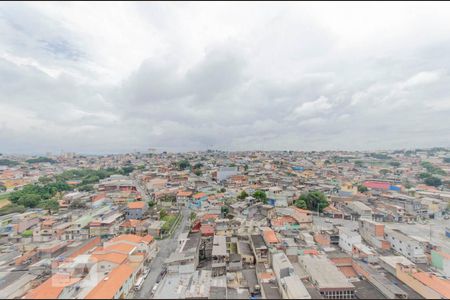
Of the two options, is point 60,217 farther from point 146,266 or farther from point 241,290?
point 241,290

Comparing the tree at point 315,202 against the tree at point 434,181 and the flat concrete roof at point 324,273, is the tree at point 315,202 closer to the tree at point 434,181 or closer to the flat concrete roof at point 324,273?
the flat concrete roof at point 324,273

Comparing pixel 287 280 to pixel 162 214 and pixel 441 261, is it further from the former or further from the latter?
pixel 162 214

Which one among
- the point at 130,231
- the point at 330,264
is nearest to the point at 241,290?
the point at 330,264

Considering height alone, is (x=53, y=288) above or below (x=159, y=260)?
above

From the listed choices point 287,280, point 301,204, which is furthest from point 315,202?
point 287,280

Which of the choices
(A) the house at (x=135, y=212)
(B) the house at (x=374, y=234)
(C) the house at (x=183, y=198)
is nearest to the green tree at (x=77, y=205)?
(A) the house at (x=135, y=212)

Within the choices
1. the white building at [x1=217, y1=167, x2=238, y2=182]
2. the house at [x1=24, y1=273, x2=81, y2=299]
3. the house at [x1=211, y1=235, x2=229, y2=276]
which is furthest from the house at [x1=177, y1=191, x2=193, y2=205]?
the house at [x1=24, y1=273, x2=81, y2=299]

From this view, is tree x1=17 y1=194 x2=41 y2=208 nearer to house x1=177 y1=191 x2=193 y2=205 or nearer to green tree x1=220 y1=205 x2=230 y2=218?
house x1=177 y1=191 x2=193 y2=205

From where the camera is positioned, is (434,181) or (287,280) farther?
(434,181)

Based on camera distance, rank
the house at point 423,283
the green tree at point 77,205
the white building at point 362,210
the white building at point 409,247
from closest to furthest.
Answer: the house at point 423,283 < the white building at point 409,247 < the white building at point 362,210 < the green tree at point 77,205
